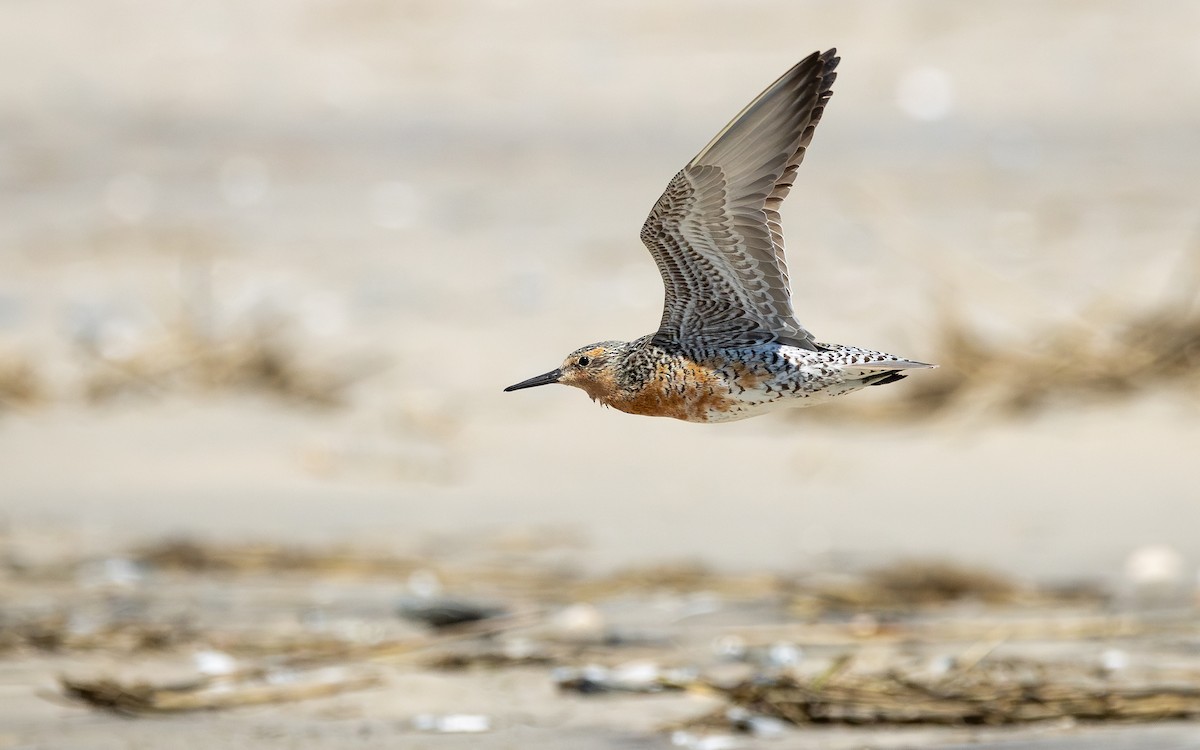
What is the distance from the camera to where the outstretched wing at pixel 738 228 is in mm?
4488

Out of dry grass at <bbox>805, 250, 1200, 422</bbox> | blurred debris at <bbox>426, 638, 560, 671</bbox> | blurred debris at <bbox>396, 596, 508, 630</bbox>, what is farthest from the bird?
dry grass at <bbox>805, 250, 1200, 422</bbox>

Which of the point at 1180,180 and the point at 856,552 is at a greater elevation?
the point at 1180,180

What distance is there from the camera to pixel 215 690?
5.94 metres

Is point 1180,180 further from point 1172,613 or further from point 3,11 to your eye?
point 3,11

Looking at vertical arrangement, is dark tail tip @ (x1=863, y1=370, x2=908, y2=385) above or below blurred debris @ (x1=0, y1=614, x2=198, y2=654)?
above

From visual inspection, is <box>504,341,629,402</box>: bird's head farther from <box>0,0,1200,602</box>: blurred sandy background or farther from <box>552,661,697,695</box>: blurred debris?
<box>0,0,1200,602</box>: blurred sandy background

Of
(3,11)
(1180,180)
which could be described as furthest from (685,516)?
(3,11)

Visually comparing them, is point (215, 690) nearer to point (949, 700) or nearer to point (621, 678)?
point (621, 678)

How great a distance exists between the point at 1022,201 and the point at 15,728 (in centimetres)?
750

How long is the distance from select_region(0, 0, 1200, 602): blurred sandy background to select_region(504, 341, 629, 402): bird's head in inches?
91.1

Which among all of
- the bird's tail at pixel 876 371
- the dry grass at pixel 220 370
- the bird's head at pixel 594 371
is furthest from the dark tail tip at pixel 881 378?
the dry grass at pixel 220 370

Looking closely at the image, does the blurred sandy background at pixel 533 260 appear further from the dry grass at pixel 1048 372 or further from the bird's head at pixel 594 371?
the bird's head at pixel 594 371

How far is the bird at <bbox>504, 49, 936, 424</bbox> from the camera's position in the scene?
14.9ft

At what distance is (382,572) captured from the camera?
279 inches
